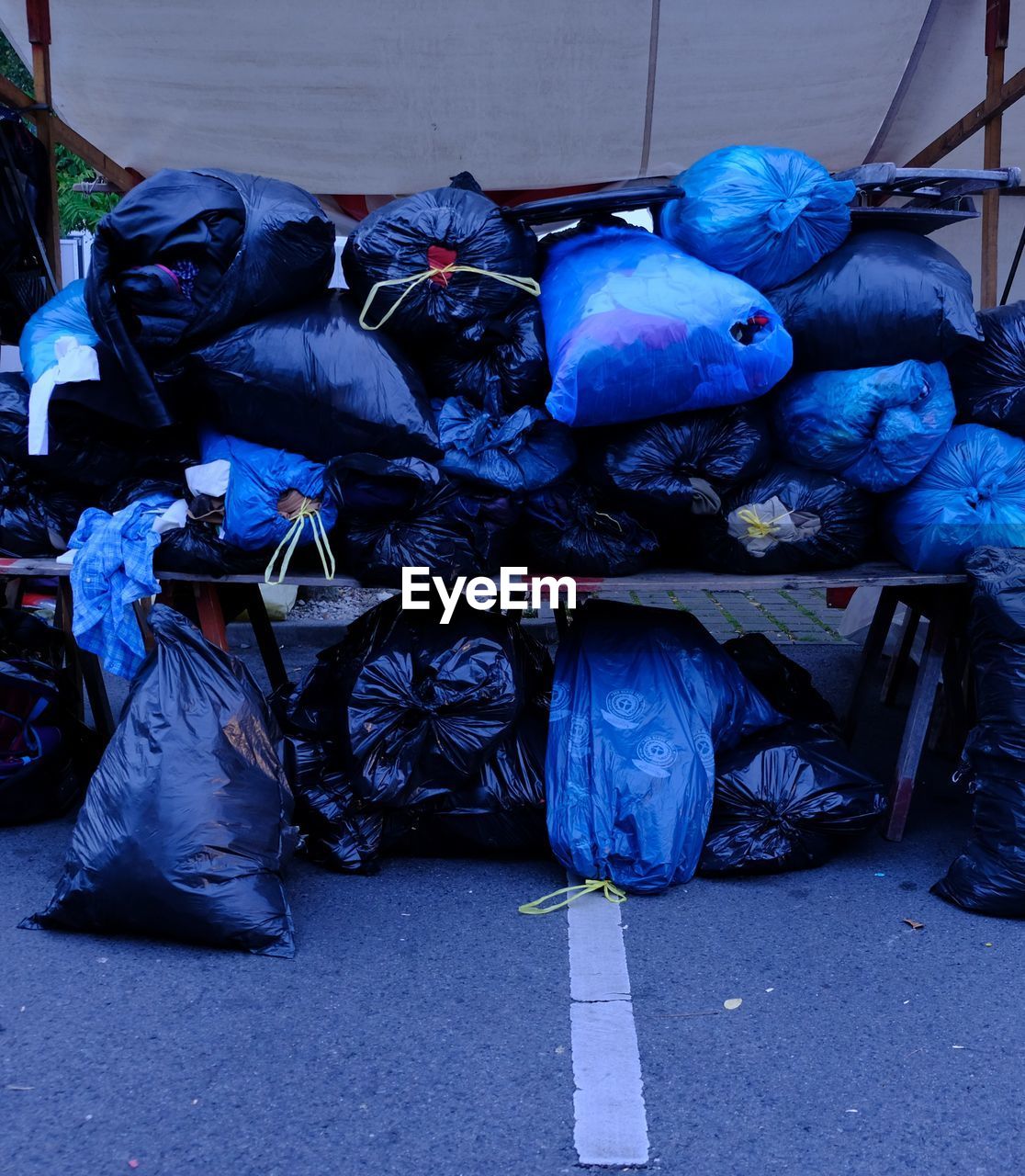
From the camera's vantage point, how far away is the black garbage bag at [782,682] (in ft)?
11.4

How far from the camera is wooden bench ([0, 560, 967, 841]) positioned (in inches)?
116

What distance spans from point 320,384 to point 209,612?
0.75 meters

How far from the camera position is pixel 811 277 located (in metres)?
2.94

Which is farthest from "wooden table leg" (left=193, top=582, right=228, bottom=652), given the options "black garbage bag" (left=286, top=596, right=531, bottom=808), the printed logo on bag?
the printed logo on bag

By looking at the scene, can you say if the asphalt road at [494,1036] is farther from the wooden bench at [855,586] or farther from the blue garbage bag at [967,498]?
the blue garbage bag at [967,498]

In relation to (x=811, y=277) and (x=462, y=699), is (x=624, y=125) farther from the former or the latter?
(x=462, y=699)

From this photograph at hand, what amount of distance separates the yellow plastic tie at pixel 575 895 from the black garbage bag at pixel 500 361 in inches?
52.6

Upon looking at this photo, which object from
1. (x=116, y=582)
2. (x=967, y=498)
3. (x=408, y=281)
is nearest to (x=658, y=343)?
(x=408, y=281)

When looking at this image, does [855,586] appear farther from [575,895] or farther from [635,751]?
[575,895]

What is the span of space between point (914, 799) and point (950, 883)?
2.49ft

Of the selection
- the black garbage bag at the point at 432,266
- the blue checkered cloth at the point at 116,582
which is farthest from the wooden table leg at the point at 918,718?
the blue checkered cloth at the point at 116,582

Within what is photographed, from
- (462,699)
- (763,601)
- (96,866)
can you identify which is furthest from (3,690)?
(763,601)

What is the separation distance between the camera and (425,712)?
9.43 feet

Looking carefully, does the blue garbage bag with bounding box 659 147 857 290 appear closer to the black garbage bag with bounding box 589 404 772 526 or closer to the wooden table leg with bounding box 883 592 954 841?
the black garbage bag with bounding box 589 404 772 526
